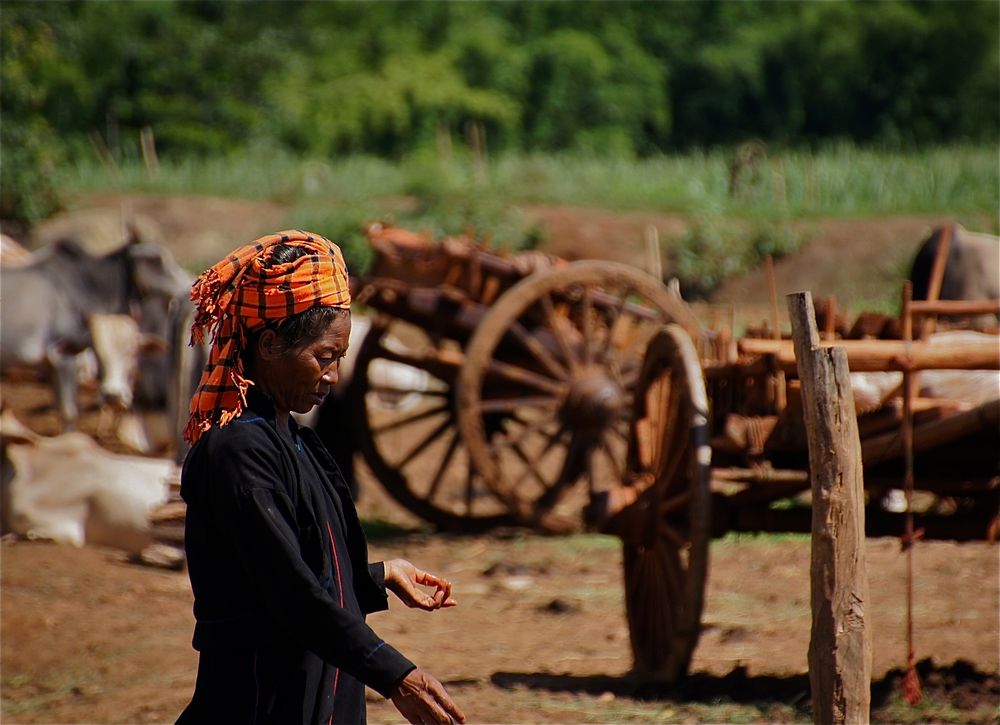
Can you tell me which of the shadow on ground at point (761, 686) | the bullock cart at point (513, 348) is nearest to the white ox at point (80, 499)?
the bullock cart at point (513, 348)

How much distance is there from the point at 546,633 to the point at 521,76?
27.1 m

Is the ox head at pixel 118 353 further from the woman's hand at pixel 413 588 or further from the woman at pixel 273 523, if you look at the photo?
the woman at pixel 273 523

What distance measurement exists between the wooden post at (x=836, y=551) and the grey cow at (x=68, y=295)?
25.8ft

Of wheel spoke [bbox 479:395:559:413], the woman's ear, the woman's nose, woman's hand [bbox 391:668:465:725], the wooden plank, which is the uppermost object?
the woman's ear

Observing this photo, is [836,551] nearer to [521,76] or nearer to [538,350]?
[538,350]

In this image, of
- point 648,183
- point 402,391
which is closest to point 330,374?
point 402,391

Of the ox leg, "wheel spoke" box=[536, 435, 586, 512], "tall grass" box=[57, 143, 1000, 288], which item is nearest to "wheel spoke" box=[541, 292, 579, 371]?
"wheel spoke" box=[536, 435, 586, 512]

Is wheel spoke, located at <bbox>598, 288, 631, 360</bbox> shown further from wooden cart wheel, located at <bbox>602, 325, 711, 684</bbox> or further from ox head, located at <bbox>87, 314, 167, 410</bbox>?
ox head, located at <bbox>87, 314, 167, 410</bbox>

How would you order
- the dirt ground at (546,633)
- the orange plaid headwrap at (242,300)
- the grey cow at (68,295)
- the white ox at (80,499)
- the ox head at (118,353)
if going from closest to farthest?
the orange plaid headwrap at (242,300) → the dirt ground at (546,633) → the white ox at (80,499) → the ox head at (118,353) → the grey cow at (68,295)

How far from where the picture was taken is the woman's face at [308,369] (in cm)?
236

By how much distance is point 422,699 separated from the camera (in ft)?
7.20

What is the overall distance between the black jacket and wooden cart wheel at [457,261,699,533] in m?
5.16

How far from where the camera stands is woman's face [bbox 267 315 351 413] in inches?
92.8

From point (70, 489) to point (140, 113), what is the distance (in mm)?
20133
